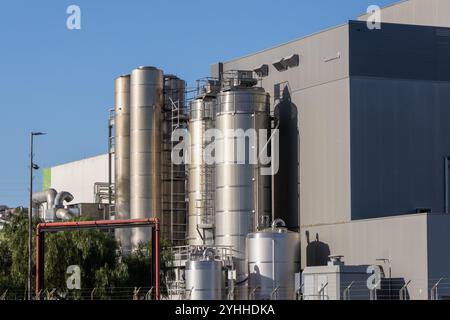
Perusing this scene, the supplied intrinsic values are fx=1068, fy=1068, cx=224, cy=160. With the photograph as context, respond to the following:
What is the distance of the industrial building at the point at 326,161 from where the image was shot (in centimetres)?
5266

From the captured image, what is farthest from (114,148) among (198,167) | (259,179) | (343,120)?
(343,120)

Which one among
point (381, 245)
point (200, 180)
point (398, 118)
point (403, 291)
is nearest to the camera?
point (403, 291)

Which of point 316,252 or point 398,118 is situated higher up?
point 398,118

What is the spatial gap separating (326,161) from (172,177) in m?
15.0

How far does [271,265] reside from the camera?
53188mm

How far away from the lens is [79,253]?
196 ft

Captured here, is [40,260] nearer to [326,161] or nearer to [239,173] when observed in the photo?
[239,173]

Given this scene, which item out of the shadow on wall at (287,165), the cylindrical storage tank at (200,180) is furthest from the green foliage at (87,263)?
the shadow on wall at (287,165)

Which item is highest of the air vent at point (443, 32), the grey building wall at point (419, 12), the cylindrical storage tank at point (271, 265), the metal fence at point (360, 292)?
the grey building wall at point (419, 12)

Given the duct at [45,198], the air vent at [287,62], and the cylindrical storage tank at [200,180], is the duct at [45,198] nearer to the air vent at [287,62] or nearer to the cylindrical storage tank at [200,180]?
the cylindrical storage tank at [200,180]

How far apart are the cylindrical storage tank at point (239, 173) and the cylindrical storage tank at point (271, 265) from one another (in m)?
2.45

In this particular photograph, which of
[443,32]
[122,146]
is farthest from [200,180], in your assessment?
[443,32]

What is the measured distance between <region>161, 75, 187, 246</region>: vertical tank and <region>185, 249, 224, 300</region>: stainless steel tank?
13.2 meters

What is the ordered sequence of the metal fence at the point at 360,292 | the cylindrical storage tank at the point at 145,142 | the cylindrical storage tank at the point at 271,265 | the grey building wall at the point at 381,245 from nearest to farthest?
1. the metal fence at the point at 360,292
2. the grey building wall at the point at 381,245
3. the cylindrical storage tank at the point at 271,265
4. the cylindrical storage tank at the point at 145,142
